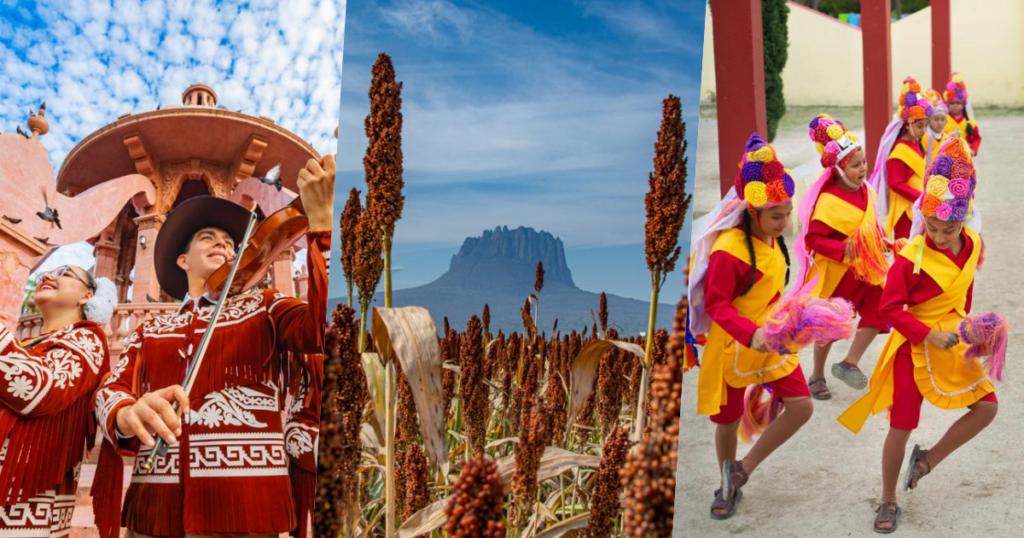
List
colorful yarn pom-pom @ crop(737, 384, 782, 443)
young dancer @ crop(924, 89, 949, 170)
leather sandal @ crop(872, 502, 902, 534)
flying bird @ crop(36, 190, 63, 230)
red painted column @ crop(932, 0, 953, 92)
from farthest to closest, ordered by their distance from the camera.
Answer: red painted column @ crop(932, 0, 953, 92) < young dancer @ crop(924, 89, 949, 170) < colorful yarn pom-pom @ crop(737, 384, 782, 443) < leather sandal @ crop(872, 502, 902, 534) < flying bird @ crop(36, 190, 63, 230)

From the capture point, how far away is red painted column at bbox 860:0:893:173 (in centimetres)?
504

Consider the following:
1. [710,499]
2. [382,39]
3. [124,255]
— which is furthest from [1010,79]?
[124,255]

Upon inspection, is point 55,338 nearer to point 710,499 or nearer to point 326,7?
point 326,7

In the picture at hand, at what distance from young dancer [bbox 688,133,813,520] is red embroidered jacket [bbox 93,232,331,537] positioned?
50.2 inches

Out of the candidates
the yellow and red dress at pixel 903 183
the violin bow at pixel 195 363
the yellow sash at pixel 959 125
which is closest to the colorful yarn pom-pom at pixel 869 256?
the yellow and red dress at pixel 903 183

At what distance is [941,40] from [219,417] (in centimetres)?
622

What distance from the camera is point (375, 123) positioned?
2.19 m

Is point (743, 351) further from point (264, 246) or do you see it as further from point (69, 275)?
point (69, 275)

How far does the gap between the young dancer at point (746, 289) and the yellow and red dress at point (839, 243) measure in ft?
1.15

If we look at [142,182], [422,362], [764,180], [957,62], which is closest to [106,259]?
[142,182]

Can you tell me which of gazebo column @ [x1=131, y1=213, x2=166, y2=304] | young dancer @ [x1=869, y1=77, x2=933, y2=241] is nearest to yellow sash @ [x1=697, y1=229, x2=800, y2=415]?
young dancer @ [x1=869, y1=77, x2=933, y2=241]

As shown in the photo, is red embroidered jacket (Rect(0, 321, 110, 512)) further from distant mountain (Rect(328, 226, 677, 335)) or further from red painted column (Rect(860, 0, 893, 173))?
red painted column (Rect(860, 0, 893, 173))

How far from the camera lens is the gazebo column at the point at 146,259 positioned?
7.96 ft

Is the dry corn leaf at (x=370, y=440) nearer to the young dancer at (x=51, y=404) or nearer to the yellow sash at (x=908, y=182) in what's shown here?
the young dancer at (x=51, y=404)
